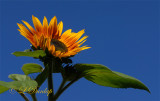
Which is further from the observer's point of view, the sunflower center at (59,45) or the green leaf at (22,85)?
the sunflower center at (59,45)

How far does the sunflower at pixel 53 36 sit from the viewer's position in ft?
3.58

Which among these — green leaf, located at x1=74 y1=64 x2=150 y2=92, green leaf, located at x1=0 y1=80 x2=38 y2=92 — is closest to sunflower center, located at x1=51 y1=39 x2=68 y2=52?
green leaf, located at x1=74 y1=64 x2=150 y2=92

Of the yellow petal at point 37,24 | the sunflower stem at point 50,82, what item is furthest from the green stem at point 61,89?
the yellow petal at point 37,24

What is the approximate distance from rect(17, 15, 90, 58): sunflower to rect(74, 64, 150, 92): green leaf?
0.34 ft

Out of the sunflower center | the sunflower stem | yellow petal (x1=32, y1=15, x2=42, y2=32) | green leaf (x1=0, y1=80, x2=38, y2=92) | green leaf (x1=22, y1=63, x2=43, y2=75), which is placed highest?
yellow petal (x1=32, y1=15, x2=42, y2=32)

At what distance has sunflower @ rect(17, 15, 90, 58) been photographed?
109 centimetres

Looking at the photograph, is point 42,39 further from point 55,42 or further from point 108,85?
point 108,85

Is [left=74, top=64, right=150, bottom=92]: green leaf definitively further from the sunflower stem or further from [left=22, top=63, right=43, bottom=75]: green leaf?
[left=22, top=63, right=43, bottom=75]: green leaf

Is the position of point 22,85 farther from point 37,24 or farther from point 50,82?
point 37,24

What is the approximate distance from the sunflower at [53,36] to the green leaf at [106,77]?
4.1 inches

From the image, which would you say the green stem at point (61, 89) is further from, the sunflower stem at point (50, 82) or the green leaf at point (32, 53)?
the green leaf at point (32, 53)

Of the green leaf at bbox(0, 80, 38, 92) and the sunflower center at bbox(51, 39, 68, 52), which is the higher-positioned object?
the sunflower center at bbox(51, 39, 68, 52)

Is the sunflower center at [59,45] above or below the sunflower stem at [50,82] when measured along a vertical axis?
above

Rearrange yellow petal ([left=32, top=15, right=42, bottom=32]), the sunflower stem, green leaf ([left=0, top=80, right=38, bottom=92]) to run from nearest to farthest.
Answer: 1. green leaf ([left=0, top=80, right=38, bottom=92])
2. the sunflower stem
3. yellow petal ([left=32, top=15, right=42, bottom=32])
